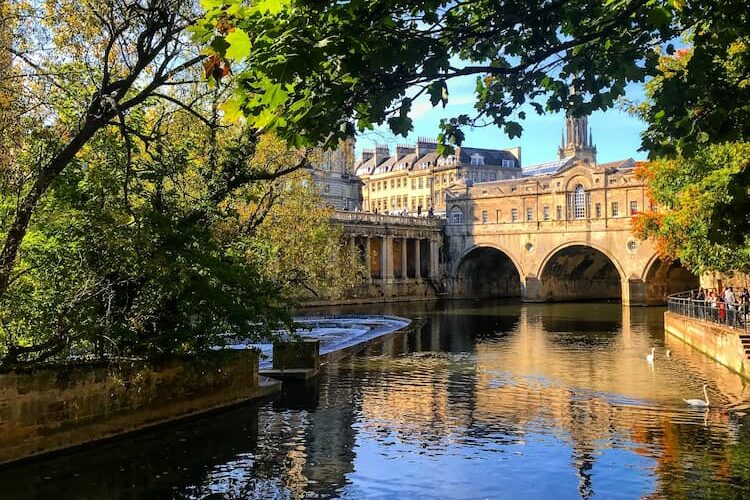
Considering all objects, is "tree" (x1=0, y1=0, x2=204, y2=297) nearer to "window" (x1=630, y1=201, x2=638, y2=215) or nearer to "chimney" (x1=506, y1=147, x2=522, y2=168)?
"window" (x1=630, y1=201, x2=638, y2=215)

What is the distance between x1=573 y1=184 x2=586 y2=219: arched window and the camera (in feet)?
222

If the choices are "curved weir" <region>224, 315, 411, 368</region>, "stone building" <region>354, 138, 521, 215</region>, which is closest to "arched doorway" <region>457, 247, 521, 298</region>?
"stone building" <region>354, 138, 521, 215</region>

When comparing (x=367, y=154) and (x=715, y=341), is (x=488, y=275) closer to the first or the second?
(x=715, y=341)

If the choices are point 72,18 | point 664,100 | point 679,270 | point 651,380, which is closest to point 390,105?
point 664,100

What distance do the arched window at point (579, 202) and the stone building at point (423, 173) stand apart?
4246 centimetres

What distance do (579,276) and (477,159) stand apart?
4787 centimetres

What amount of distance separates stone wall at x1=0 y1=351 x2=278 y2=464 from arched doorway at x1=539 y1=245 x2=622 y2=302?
57742mm

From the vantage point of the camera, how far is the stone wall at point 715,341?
72.7 feet

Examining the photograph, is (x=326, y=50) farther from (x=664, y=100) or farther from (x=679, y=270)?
(x=679, y=270)

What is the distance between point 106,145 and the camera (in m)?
15.0

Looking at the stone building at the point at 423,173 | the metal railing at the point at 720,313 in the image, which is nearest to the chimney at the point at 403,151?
the stone building at the point at 423,173

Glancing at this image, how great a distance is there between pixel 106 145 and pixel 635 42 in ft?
36.7

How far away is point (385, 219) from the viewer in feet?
242

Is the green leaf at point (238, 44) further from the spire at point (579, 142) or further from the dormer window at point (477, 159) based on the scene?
the spire at point (579, 142)
